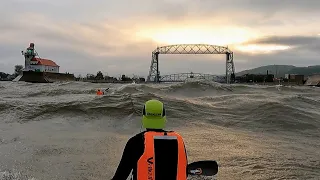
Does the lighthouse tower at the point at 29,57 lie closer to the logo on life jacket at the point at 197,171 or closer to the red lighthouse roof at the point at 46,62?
the red lighthouse roof at the point at 46,62

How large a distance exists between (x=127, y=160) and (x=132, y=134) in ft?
32.5

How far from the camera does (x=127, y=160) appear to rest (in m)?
4.10

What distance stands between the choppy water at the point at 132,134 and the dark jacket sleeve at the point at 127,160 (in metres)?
4.40

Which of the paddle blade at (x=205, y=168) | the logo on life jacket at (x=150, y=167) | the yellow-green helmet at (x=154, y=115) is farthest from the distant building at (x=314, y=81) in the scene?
the logo on life jacket at (x=150, y=167)

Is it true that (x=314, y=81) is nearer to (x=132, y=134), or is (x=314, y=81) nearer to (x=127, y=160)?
(x=132, y=134)

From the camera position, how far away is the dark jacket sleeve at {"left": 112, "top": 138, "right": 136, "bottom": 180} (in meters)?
4.07

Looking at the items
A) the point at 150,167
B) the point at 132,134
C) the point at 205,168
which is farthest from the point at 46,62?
the point at 150,167

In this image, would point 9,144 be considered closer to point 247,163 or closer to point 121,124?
point 121,124

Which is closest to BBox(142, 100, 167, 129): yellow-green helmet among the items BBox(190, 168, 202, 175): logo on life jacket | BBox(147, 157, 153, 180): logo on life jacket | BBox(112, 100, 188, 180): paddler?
BBox(112, 100, 188, 180): paddler

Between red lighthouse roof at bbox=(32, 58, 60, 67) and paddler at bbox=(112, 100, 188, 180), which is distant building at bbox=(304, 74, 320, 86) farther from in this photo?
paddler at bbox=(112, 100, 188, 180)

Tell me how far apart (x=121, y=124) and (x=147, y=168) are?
12.6m

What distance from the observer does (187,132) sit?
14633 mm

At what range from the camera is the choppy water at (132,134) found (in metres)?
8.98

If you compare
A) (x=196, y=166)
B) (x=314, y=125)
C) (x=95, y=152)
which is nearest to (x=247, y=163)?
(x=95, y=152)
